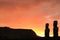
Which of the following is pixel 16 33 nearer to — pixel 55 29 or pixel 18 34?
pixel 18 34

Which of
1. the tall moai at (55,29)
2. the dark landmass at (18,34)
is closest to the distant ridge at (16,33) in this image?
the dark landmass at (18,34)

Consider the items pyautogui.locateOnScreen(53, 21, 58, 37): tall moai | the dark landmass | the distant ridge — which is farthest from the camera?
the distant ridge

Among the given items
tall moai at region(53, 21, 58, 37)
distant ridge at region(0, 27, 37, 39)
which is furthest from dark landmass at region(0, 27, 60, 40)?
tall moai at region(53, 21, 58, 37)

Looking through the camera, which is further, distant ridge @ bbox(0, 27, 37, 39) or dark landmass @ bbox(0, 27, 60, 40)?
distant ridge @ bbox(0, 27, 37, 39)

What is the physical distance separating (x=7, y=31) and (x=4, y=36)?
3527mm

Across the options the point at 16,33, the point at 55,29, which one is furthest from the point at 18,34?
the point at 55,29

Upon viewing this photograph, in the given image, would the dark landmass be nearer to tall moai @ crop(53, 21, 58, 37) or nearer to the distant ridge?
the distant ridge

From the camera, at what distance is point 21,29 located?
60.2m

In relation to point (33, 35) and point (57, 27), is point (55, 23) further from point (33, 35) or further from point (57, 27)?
point (33, 35)

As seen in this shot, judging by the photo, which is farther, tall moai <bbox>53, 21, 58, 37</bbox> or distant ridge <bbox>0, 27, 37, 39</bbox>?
distant ridge <bbox>0, 27, 37, 39</bbox>

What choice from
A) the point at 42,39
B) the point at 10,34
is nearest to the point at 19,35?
the point at 10,34

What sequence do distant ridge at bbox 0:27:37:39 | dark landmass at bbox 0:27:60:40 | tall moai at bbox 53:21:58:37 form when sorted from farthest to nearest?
distant ridge at bbox 0:27:37:39 → dark landmass at bbox 0:27:60:40 → tall moai at bbox 53:21:58:37

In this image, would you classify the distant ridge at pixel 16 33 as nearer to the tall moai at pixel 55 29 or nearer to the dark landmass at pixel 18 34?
the dark landmass at pixel 18 34

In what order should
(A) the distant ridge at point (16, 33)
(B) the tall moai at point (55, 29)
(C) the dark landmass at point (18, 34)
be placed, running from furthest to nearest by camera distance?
1. (A) the distant ridge at point (16, 33)
2. (C) the dark landmass at point (18, 34)
3. (B) the tall moai at point (55, 29)
